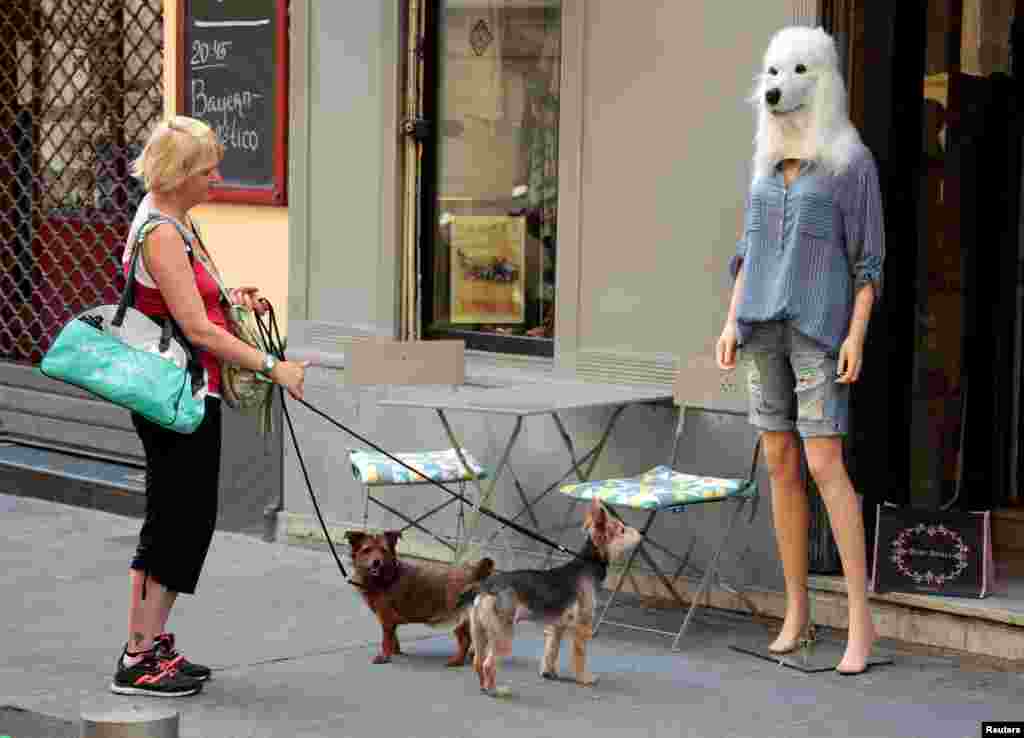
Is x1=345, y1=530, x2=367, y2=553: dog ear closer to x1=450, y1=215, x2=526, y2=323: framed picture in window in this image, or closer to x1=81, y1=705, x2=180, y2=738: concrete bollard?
x1=450, y1=215, x2=526, y2=323: framed picture in window

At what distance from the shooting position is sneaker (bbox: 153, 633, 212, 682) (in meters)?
6.18

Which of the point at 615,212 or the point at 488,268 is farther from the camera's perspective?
the point at 488,268

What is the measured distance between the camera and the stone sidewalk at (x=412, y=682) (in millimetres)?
5816

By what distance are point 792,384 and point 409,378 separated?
163 cm

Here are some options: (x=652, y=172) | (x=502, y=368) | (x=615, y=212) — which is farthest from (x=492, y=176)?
(x=652, y=172)

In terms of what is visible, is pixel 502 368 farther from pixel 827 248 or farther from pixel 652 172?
pixel 827 248

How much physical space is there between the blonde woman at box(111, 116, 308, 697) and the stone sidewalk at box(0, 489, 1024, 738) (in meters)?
0.19

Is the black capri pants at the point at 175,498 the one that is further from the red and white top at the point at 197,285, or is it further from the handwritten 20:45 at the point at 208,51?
the handwritten 20:45 at the point at 208,51

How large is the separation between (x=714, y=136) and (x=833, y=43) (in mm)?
825

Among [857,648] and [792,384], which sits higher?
[792,384]

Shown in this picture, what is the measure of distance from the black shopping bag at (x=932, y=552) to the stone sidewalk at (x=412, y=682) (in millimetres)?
286

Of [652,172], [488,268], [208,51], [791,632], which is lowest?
[791,632]

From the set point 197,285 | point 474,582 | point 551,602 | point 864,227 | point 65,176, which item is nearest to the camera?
point 197,285

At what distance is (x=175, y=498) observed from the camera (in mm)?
6059
